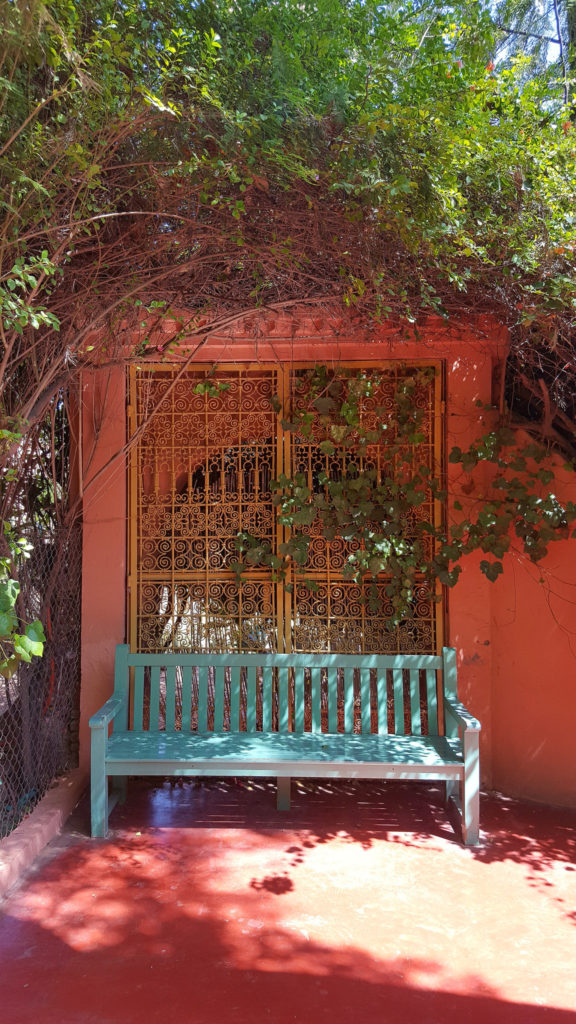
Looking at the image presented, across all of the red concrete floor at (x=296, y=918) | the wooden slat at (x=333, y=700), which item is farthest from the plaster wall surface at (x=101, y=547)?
the wooden slat at (x=333, y=700)

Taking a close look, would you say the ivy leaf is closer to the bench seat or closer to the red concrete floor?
the bench seat

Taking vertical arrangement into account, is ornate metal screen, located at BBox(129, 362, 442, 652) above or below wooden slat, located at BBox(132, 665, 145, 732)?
above

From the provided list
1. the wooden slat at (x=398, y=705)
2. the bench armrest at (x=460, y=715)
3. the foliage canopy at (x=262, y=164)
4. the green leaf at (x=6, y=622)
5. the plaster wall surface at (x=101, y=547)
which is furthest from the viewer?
the plaster wall surface at (x=101, y=547)

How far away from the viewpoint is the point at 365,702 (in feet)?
15.0

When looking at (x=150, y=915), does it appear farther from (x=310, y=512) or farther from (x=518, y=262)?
(x=518, y=262)

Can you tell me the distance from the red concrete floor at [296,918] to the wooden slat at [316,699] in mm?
476

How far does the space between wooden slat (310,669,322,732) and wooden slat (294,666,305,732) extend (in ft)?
0.22

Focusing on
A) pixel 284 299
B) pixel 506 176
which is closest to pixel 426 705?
pixel 284 299

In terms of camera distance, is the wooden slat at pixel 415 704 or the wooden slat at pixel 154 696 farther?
the wooden slat at pixel 154 696

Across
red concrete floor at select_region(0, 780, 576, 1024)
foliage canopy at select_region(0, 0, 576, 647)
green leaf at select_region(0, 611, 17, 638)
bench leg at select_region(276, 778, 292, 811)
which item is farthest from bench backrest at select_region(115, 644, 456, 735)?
green leaf at select_region(0, 611, 17, 638)

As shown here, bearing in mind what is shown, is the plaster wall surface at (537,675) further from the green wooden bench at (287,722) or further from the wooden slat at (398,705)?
the wooden slat at (398,705)

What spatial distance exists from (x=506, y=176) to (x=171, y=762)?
3.36 metres

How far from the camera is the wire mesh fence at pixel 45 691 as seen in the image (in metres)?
4.05

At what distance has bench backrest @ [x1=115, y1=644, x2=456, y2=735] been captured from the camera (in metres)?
4.55
